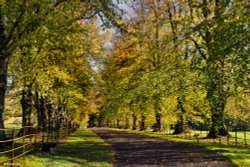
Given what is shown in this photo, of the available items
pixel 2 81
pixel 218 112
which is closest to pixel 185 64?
pixel 218 112

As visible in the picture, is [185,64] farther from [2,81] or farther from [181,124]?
[2,81]

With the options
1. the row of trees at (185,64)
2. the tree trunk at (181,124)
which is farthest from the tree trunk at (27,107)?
the tree trunk at (181,124)

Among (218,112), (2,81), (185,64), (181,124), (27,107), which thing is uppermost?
(185,64)

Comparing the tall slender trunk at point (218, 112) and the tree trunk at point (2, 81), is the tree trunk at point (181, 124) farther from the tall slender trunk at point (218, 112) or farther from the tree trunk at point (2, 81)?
the tree trunk at point (2, 81)

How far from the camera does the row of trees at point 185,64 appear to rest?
1755cm

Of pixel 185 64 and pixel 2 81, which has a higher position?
pixel 185 64

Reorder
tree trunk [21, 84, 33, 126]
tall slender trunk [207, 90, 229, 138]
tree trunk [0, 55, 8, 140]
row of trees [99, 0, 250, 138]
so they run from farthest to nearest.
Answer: tree trunk [21, 84, 33, 126] → tall slender trunk [207, 90, 229, 138] → tree trunk [0, 55, 8, 140] → row of trees [99, 0, 250, 138]

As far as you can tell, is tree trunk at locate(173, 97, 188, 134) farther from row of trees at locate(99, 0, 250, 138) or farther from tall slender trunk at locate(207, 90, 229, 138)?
tall slender trunk at locate(207, 90, 229, 138)

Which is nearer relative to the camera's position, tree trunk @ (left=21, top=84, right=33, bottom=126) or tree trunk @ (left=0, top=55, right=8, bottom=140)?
tree trunk @ (left=0, top=55, right=8, bottom=140)

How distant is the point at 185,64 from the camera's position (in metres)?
31.8

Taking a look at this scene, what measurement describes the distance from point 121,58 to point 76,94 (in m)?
19.1

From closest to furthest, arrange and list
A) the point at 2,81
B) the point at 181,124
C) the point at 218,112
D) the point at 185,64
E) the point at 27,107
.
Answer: the point at 2,81, the point at 218,112, the point at 185,64, the point at 27,107, the point at 181,124

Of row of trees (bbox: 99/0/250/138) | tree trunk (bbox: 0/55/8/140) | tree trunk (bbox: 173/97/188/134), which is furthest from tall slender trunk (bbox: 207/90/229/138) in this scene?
tree trunk (bbox: 0/55/8/140)

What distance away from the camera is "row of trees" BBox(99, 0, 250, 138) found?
17.5 metres
